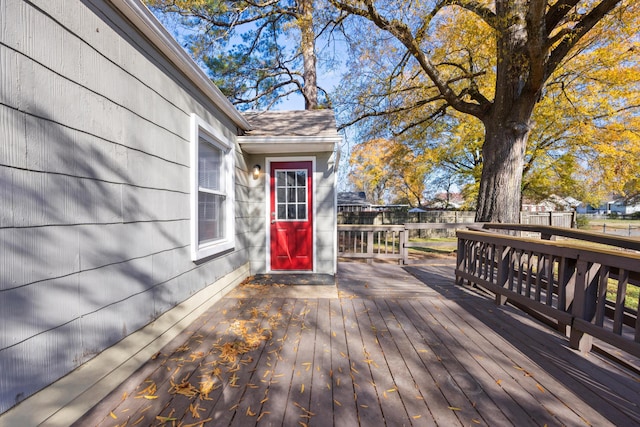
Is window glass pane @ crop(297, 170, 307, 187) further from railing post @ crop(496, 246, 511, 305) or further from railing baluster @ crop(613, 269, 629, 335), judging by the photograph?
railing baluster @ crop(613, 269, 629, 335)

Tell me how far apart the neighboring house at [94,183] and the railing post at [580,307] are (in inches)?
133

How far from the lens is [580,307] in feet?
6.48

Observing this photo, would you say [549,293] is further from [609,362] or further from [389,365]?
[389,365]

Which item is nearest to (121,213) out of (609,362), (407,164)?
(609,362)

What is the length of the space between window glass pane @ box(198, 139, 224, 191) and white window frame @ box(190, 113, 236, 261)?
0.19ft

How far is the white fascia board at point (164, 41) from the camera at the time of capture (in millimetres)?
1784

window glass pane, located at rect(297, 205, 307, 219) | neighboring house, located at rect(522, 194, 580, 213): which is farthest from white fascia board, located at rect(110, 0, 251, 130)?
neighboring house, located at rect(522, 194, 580, 213)

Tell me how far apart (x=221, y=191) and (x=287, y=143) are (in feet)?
3.90

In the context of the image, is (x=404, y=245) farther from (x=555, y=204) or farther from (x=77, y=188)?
(x=555, y=204)

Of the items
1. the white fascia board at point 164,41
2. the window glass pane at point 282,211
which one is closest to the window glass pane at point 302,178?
the window glass pane at point 282,211

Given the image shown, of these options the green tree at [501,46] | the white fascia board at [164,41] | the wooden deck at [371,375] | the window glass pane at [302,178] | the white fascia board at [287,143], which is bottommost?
the wooden deck at [371,375]

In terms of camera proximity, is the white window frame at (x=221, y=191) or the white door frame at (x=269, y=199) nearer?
the white window frame at (x=221, y=191)

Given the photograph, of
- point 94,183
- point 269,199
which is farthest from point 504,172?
point 94,183

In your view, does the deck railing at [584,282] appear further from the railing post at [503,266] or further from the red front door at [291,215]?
the red front door at [291,215]
